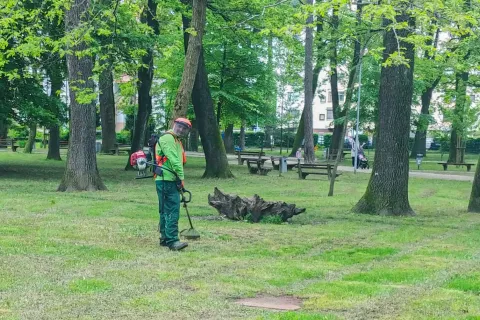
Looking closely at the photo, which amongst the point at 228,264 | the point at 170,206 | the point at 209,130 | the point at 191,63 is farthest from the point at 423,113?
the point at 228,264

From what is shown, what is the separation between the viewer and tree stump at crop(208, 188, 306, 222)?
14.2 metres

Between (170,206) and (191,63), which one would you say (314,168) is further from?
(170,206)

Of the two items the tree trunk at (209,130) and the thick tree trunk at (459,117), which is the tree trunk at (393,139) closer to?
the tree trunk at (209,130)

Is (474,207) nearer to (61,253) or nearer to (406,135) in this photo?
(406,135)

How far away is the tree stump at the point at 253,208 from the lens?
14180 mm

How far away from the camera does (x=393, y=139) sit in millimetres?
15875

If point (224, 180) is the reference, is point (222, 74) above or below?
above

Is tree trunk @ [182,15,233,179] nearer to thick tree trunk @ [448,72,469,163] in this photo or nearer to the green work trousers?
the green work trousers

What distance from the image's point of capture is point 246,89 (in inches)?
1487

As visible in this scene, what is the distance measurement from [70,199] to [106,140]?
30101 mm

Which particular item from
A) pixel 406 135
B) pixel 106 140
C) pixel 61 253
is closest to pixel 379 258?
pixel 61 253

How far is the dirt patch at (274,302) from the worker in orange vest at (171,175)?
10.0 feet

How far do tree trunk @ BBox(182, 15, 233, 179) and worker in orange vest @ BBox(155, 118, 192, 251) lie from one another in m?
16.7

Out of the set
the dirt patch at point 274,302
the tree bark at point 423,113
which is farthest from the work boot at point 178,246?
the tree bark at point 423,113
